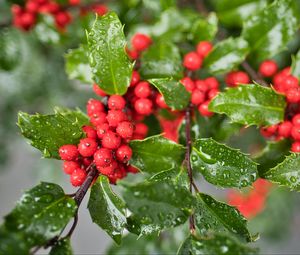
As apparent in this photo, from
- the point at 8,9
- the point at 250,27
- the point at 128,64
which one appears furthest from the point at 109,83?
the point at 8,9

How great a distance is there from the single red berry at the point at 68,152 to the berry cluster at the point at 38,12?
0.67 metres

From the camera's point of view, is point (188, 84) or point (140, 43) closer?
point (188, 84)

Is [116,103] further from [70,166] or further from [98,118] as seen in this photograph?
[70,166]

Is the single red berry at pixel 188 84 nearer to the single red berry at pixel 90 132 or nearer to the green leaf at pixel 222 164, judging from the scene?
the green leaf at pixel 222 164

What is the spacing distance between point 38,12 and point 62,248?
0.91m

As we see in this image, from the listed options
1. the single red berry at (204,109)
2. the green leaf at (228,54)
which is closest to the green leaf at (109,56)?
the single red berry at (204,109)

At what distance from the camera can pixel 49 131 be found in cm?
84

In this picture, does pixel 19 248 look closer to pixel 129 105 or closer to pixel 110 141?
pixel 110 141

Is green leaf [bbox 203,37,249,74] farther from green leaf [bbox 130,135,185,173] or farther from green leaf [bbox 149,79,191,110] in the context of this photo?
green leaf [bbox 130,135,185,173]

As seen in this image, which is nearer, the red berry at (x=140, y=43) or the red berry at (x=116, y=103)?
the red berry at (x=116, y=103)

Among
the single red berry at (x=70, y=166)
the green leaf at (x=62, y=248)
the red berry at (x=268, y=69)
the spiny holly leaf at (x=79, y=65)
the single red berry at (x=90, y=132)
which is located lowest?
the green leaf at (x=62, y=248)

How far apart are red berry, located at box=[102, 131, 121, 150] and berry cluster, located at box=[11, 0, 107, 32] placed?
0.66 metres

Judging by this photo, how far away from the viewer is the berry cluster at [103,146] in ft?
2.72

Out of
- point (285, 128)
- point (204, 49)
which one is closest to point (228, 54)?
point (204, 49)
